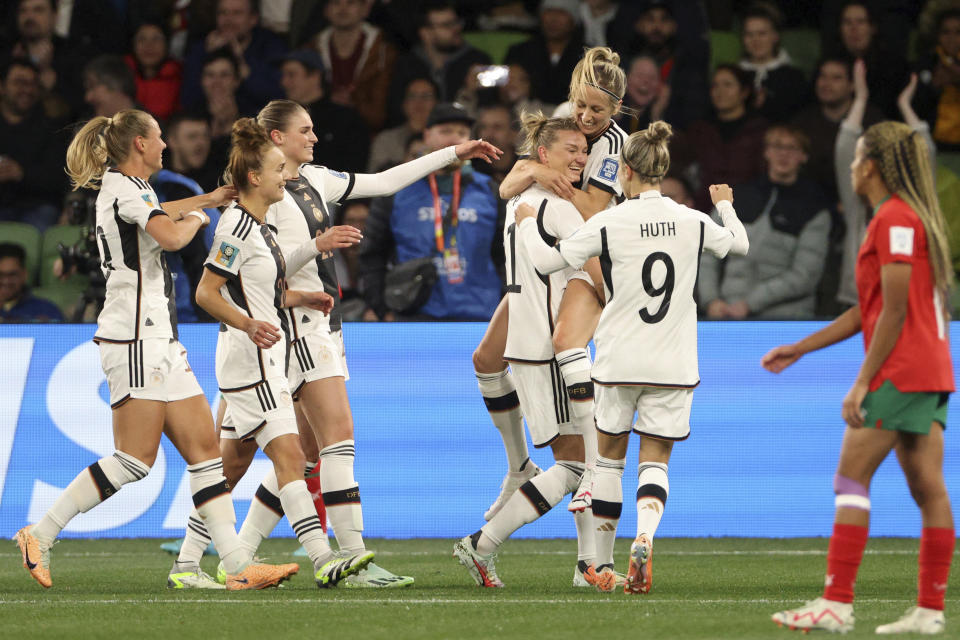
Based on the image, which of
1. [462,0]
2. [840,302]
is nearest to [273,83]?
[462,0]

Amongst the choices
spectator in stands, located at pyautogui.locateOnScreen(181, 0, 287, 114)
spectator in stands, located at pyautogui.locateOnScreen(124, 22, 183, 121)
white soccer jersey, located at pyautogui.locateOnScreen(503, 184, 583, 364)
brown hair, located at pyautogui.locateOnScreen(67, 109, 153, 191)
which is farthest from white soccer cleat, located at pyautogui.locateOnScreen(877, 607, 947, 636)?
spectator in stands, located at pyautogui.locateOnScreen(124, 22, 183, 121)

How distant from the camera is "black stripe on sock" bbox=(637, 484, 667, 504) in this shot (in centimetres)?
580

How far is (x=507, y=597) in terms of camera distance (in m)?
5.84

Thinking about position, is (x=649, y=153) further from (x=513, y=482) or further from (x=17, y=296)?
(x=17, y=296)

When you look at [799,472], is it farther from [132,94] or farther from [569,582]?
[132,94]

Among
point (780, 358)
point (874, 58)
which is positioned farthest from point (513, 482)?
point (874, 58)

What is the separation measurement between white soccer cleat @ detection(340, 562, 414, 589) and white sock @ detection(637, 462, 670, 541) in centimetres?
122

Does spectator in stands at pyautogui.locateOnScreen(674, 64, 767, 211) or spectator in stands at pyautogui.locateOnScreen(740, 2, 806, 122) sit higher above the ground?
spectator in stands at pyautogui.locateOnScreen(740, 2, 806, 122)

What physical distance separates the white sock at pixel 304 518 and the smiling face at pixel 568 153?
6.43 feet

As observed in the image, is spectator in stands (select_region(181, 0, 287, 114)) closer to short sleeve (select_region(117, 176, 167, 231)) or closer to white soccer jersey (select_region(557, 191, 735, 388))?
short sleeve (select_region(117, 176, 167, 231))

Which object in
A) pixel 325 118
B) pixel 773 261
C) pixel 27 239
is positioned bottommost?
pixel 773 261

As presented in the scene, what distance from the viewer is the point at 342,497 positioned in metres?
6.30

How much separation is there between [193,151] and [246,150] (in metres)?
5.42

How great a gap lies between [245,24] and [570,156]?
6.90 metres
